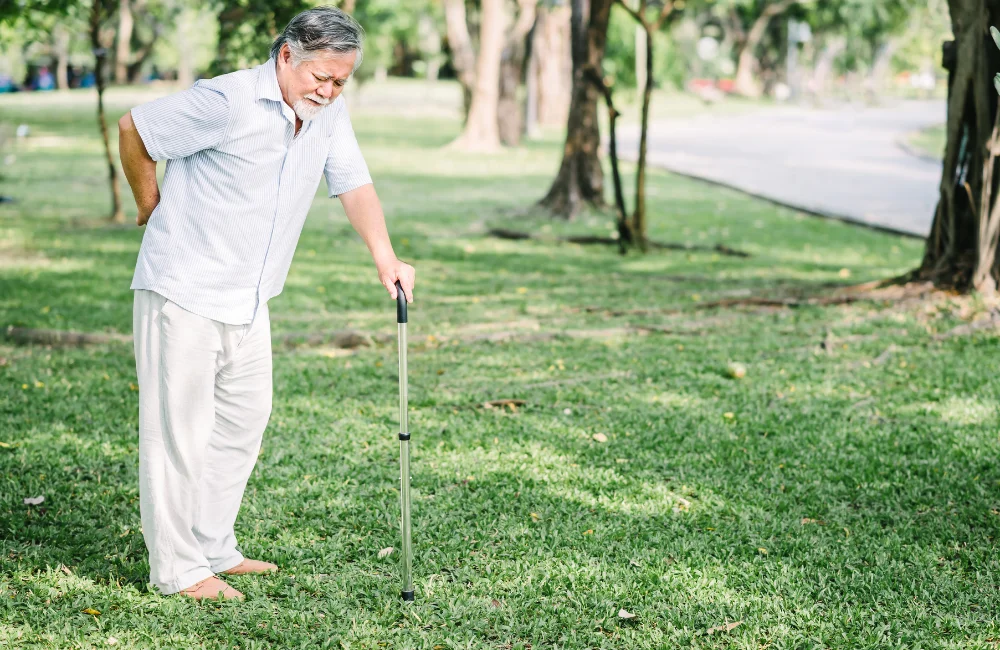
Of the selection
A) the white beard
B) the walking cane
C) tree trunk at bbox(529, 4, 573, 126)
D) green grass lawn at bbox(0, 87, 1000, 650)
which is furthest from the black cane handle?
tree trunk at bbox(529, 4, 573, 126)

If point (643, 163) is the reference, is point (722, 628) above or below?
below

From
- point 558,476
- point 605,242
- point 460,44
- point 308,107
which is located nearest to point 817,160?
point 460,44

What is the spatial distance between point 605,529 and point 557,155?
70.1 feet

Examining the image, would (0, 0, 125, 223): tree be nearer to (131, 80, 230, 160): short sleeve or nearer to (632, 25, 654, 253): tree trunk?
(632, 25, 654, 253): tree trunk

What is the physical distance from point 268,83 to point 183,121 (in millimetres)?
291

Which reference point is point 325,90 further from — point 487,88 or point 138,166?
point 487,88

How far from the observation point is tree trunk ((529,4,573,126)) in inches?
1367

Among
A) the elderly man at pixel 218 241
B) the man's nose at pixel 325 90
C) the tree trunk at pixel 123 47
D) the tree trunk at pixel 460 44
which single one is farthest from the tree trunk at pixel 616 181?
the tree trunk at pixel 123 47

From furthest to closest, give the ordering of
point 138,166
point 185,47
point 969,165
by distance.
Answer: point 185,47 < point 969,165 < point 138,166

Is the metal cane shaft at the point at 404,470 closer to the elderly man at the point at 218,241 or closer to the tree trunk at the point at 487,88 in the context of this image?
the elderly man at the point at 218,241

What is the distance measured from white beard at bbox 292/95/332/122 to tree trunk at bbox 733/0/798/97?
54.2 meters

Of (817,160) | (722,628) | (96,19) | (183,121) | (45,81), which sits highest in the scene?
(96,19)

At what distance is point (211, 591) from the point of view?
12.5 ft

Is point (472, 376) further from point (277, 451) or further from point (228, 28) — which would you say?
point (228, 28)
